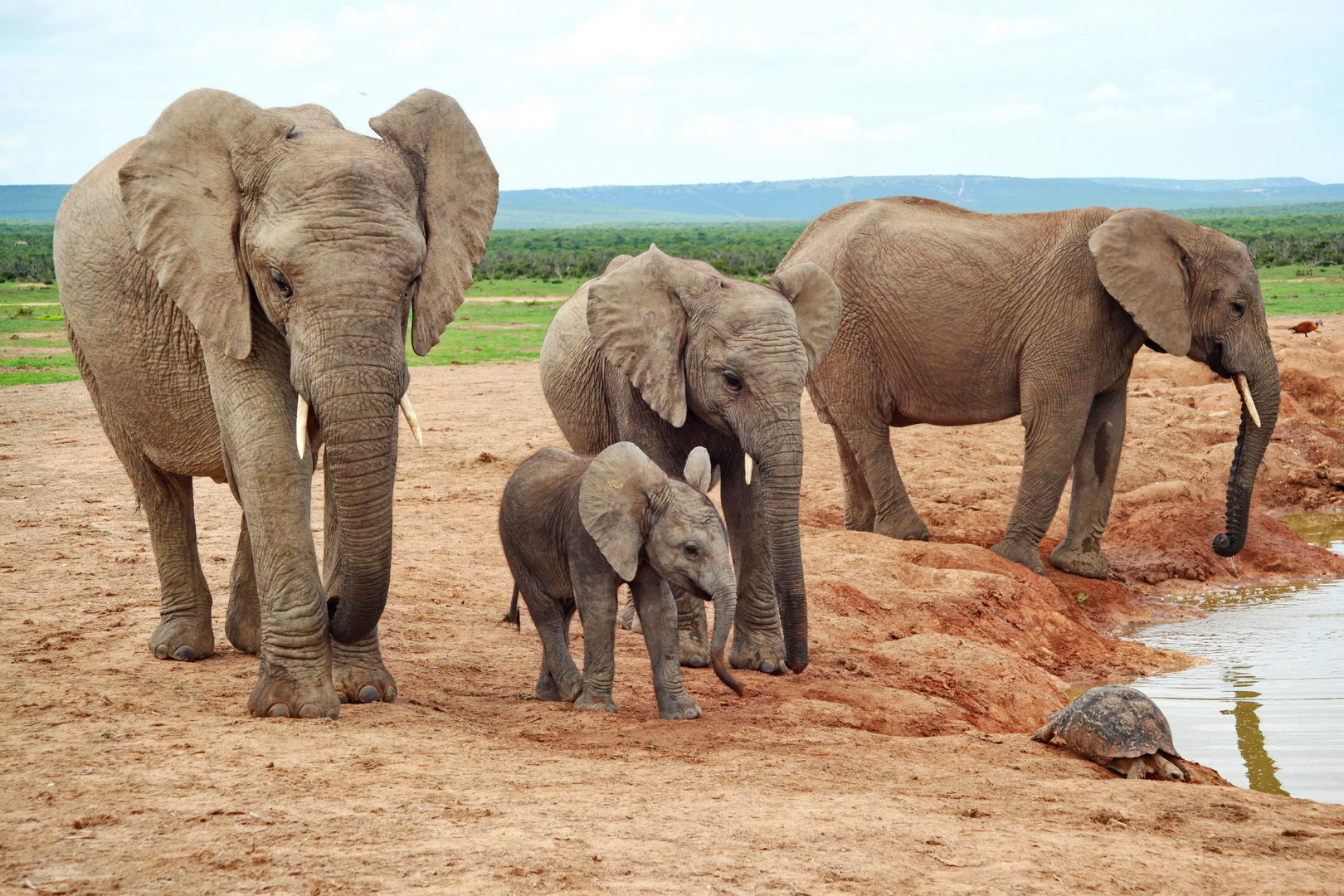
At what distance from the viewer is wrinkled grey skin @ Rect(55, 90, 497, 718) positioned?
4.89 meters

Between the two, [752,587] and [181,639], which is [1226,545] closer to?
[752,587]

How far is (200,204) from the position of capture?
512 cm

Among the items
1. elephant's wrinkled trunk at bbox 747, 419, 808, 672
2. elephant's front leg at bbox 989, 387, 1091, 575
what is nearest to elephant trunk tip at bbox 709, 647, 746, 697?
elephant's wrinkled trunk at bbox 747, 419, 808, 672

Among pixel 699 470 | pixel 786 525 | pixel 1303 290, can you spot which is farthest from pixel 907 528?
pixel 1303 290

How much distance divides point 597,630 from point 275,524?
153 centimetres

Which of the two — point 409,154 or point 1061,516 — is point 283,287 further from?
point 1061,516

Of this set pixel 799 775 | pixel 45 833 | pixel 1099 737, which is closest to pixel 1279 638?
pixel 1099 737

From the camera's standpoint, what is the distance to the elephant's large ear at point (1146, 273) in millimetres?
9469

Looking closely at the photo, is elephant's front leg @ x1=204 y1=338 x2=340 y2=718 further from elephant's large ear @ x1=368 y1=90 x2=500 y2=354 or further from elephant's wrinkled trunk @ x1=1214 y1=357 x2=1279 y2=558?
elephant's wrinkled trunk @ x1=1214 y1=357 x2=1279 y2=558

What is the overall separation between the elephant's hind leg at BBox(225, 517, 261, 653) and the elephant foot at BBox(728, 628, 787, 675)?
8.33 ft

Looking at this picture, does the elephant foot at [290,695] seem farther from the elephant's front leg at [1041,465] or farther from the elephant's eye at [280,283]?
the elephant's front leg at [1041,465]

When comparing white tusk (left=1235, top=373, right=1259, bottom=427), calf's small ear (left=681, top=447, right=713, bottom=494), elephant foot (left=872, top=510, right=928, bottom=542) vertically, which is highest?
calf's small ear (left=681, top=447, right=713, bottom=494)

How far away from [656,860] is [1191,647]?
6166 mm

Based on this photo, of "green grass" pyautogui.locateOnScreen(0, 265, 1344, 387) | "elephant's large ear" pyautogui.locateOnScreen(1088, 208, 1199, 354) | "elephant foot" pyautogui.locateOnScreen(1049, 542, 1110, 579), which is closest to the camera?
"elephant's large ear" pyautogui.locateOnScreen(1088, 208, 1199, 354)
